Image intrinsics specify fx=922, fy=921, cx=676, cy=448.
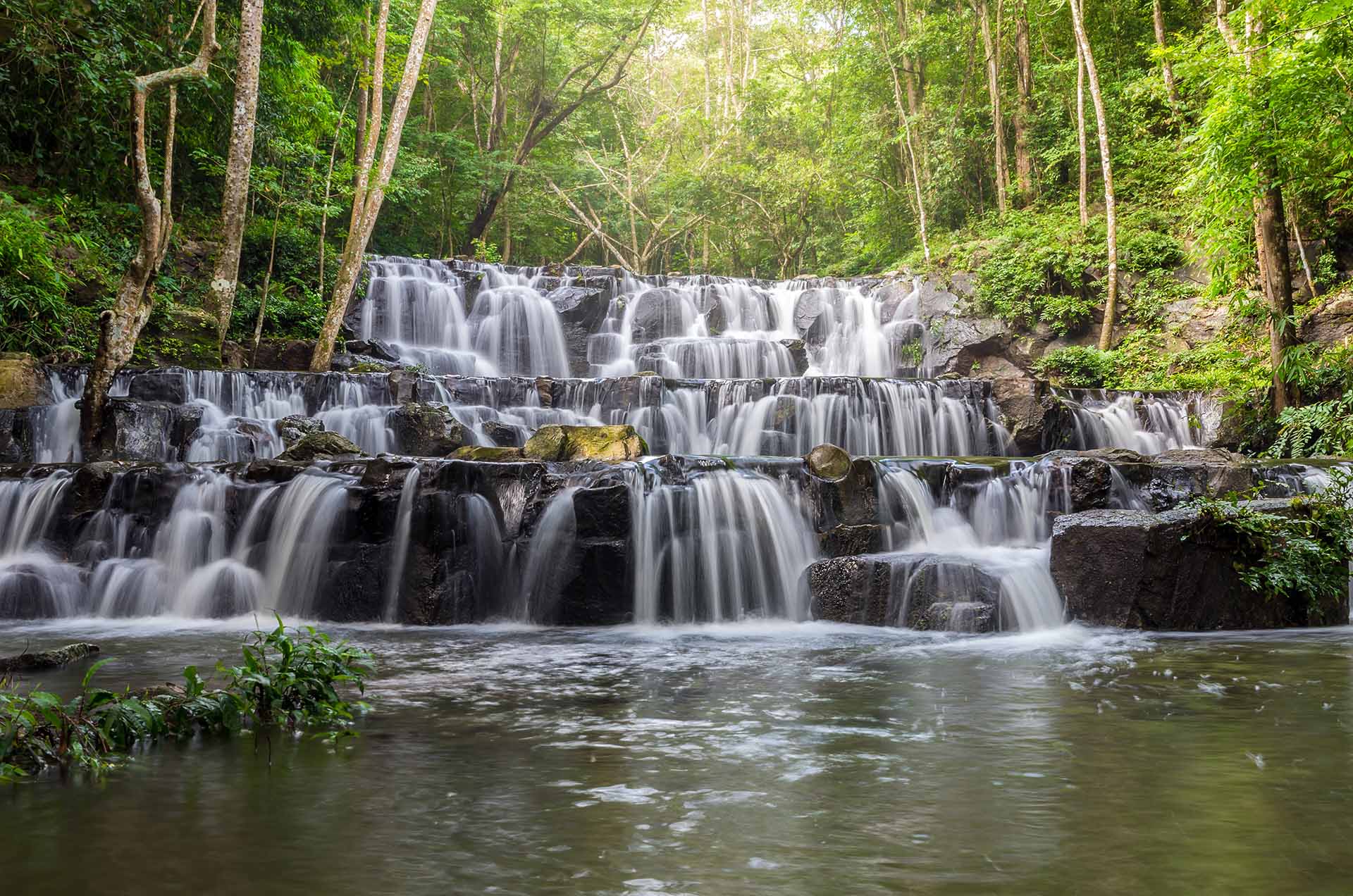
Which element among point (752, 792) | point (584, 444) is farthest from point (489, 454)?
point (752, 792)

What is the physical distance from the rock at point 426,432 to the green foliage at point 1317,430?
39.4 ft

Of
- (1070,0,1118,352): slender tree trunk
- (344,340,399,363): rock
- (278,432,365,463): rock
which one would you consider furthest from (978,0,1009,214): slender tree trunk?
(278,432,365,463): rock

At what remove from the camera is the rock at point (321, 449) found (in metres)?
10.8

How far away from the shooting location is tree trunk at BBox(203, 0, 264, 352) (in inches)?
583

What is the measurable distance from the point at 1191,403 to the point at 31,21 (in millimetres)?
19021

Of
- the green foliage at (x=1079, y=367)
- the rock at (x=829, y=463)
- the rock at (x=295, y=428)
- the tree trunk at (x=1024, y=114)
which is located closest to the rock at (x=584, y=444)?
the rock at (x=829, y=463)

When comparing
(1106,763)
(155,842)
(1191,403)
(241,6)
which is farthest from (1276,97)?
(241,6)

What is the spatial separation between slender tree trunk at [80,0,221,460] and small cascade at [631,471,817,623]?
6.39 m

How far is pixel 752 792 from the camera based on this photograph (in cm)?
356

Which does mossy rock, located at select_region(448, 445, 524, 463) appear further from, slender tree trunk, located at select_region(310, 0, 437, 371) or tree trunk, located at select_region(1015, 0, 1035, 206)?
tree trunk, located at select_region(1015, 0, 1035, 206)

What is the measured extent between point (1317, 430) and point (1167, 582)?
7.72 meters

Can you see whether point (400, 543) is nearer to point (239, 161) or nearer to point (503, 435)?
point (503, 435)

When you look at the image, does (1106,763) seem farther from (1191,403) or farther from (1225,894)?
(1191,403)

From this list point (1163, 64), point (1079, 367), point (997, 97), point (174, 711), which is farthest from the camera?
point (997, 97)
